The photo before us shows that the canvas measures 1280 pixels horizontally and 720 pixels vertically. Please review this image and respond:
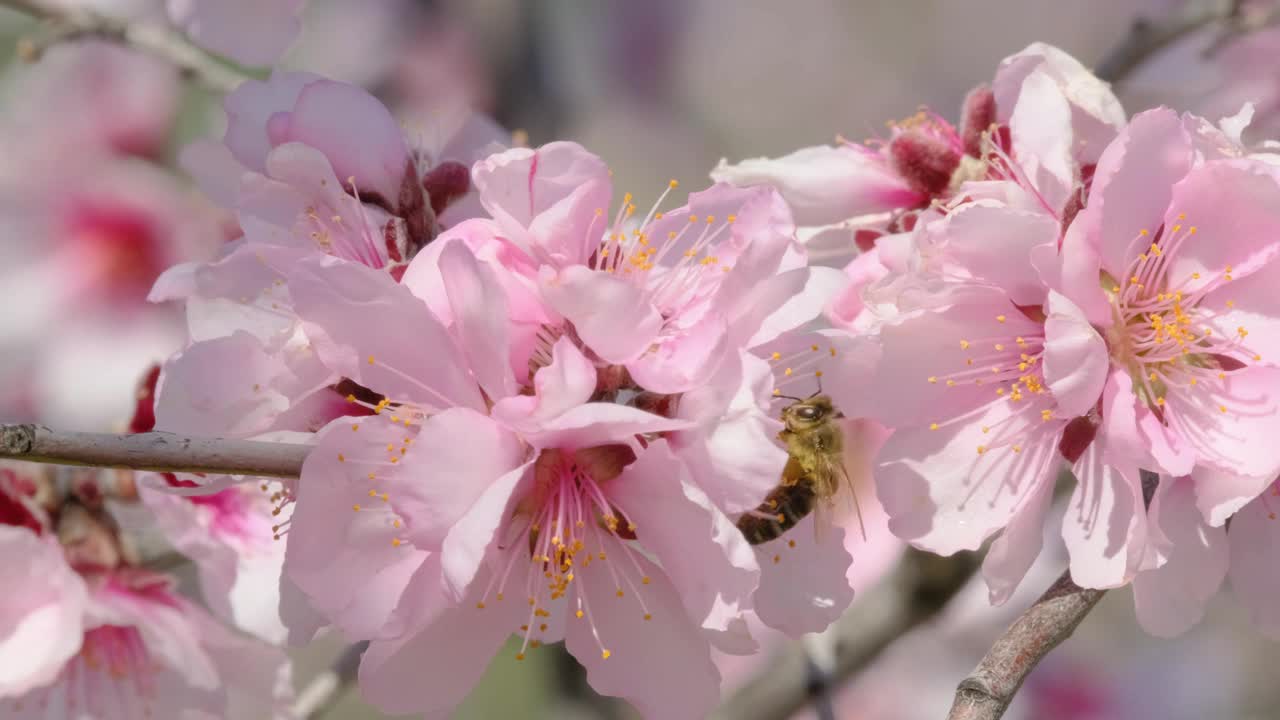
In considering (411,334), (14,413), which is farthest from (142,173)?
(411,334)

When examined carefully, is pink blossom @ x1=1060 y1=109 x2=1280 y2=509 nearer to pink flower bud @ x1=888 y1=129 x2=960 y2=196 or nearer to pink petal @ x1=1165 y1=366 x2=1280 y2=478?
pink petal @ x1=1165 y1=366 x2=1280 y2=478

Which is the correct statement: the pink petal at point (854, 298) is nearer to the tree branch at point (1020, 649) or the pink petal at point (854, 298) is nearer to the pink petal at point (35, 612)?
the tree branch at point (1020, 649)

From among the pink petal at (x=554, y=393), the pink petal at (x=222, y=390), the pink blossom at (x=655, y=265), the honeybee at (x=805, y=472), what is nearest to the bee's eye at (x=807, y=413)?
the honeybee at (x=805, y=472)

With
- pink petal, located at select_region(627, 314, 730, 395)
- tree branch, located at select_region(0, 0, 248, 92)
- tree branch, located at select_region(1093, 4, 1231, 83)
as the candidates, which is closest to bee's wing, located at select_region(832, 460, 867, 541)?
pink petal, located at select_region(627, 314, 730, 395)

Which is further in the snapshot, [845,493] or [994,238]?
[845,493]

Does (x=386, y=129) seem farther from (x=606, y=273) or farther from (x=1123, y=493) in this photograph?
(x=1123, y=493)

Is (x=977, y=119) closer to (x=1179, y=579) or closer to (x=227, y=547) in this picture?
(x=1179, y=579)

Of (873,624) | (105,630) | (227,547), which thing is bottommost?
(873,624)

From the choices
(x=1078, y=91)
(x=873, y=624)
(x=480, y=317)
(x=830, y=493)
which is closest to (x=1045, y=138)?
(x=1078, y=91)
